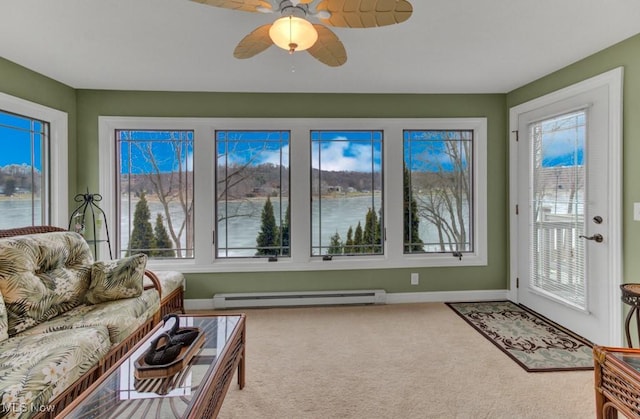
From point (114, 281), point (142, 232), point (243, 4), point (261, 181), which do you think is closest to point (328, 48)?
point (243, 4)

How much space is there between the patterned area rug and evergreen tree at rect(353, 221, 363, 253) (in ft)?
3.87

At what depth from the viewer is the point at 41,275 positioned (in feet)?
6.94

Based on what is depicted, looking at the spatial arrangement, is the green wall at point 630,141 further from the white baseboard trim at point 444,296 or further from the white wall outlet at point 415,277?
the white wall outlet at point 415,277

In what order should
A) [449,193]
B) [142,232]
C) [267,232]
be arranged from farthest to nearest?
[449,193], [267,232], [142,232]

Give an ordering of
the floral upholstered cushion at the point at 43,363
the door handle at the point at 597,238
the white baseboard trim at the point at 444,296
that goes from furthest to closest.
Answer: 1. the white baseboard trim at the point at 444,296
2. the door handle at the point at 597,238
3. the floral upholstered cushion at the point at 43,363

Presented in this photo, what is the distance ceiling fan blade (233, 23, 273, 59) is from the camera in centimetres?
167

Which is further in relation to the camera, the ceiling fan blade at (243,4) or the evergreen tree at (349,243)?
the evergreen tree at (349,243)

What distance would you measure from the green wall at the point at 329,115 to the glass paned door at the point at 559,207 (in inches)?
17.2

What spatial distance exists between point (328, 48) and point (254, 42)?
41 centimetres

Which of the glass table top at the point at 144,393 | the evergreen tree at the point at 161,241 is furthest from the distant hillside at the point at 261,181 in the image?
the glass table top at the point at 144,393

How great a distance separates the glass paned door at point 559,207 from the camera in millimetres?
2691

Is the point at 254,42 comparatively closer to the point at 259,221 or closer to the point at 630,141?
the point at 259,221

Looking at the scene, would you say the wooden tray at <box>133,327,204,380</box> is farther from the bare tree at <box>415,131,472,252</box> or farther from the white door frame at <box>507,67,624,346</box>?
the white door frame at <box>507,67,624,346</box>

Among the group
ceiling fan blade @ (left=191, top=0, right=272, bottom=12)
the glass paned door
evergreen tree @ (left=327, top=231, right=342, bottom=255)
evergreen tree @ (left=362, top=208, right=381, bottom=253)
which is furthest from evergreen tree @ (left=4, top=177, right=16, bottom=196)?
the glass paned door
